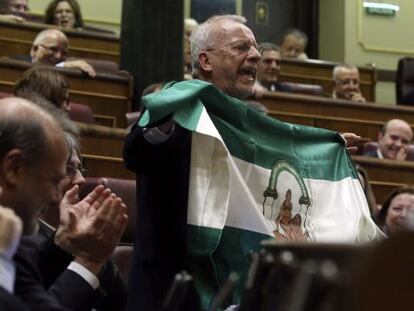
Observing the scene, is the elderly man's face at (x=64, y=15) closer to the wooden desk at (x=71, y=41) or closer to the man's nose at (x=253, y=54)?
the wooden desk at (x=71, y=41)

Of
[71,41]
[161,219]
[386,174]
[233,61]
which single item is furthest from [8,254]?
[71,41]

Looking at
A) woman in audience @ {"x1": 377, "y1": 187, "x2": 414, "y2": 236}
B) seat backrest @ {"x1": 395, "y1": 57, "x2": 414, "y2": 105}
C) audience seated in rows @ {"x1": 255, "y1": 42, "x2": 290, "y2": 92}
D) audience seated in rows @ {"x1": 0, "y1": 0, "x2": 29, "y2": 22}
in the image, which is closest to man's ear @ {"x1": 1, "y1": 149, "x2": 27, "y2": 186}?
woman in audience @ {"x1": 377, "y1": 187, "x2": 414, "y2": 236}

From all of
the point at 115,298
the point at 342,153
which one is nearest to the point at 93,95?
the point at 342,153

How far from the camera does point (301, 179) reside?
2881 millimetres

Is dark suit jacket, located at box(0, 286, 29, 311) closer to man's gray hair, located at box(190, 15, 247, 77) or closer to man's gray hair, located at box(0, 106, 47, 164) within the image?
man's gray hair, located at box(0, 106, 47, 164)

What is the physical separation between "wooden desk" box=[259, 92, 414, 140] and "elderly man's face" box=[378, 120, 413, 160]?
80 cm

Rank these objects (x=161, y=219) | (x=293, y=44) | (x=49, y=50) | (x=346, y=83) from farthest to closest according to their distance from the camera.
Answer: (x=293, y=44), (x=346, y=83), (x=49, y=50), (x=161, y=219)

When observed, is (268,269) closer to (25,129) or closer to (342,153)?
(25,129)

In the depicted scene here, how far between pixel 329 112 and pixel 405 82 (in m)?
1.53

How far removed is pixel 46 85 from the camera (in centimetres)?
414

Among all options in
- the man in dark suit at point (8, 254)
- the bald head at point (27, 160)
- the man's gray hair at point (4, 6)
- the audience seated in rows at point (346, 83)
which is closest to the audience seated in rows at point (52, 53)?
the man's gray hair at point (4, 6)

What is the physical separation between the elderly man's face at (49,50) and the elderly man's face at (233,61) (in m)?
3.27

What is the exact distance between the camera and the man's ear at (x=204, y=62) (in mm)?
2908

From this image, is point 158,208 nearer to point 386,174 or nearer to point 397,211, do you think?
point 397,211
